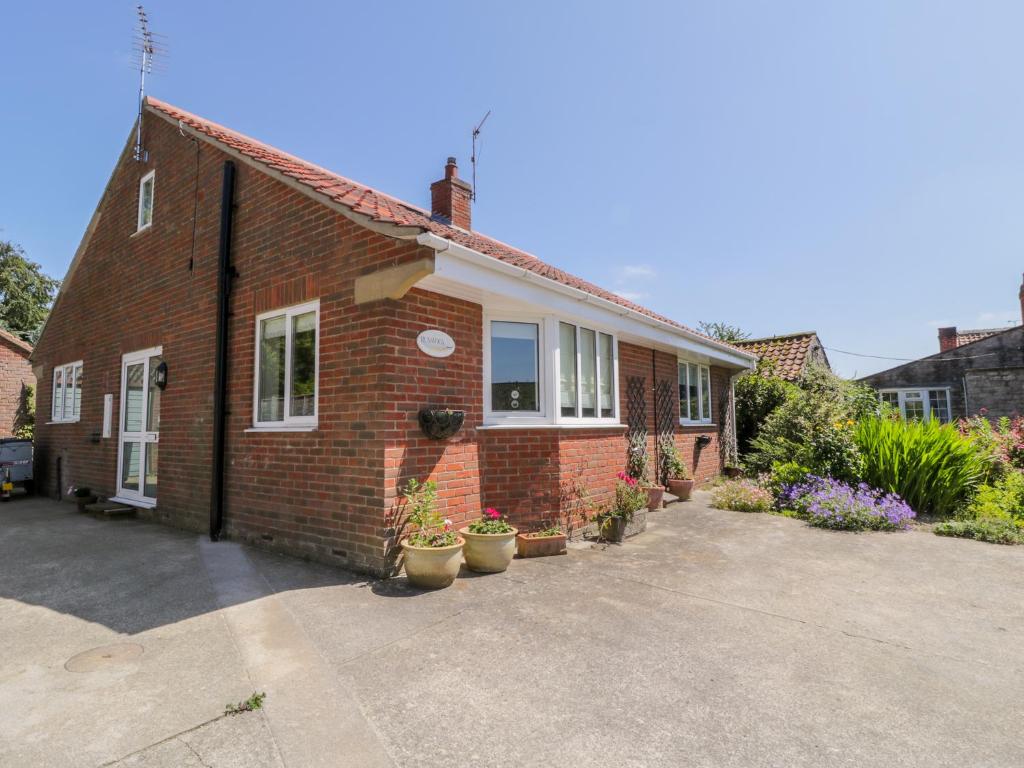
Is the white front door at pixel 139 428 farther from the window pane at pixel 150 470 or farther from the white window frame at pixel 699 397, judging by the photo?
the white window frame at pixel 699 397

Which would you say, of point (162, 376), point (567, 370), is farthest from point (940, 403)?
point (162, 376)

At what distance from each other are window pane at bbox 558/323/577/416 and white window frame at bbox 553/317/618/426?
0.04m

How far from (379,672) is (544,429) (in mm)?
3603

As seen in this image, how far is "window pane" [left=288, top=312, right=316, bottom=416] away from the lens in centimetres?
574

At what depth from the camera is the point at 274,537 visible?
5.84 meters

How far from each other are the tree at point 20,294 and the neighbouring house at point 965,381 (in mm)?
42764

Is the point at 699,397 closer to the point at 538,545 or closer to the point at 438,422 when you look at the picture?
the point at 538,545

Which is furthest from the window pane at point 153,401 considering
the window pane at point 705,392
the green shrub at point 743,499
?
the window pane at point 705,392

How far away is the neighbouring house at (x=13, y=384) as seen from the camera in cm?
1616

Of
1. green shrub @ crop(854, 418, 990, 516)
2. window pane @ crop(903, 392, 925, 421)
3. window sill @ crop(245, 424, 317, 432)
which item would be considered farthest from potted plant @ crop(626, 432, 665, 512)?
window pane @ crop(903, 392, 925, 421)

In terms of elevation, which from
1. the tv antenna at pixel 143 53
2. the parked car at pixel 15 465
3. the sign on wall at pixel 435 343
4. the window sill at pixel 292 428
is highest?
the tv antenna at pixel 143 53

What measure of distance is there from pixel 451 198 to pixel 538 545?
20.4ft

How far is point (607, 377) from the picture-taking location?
7742 mm

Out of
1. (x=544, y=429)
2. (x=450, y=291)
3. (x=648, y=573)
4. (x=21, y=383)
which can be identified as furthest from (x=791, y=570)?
(x=21, y=383)
